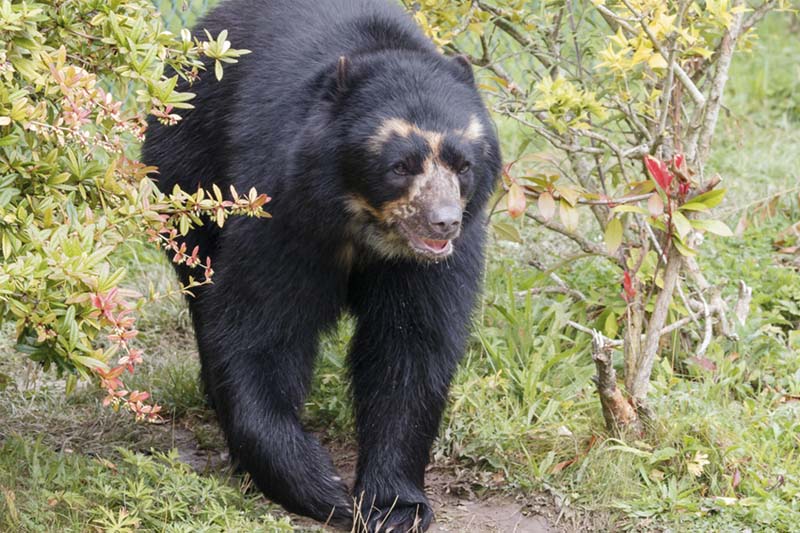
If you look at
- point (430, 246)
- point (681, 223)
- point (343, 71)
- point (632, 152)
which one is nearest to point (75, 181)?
point (343, 71)

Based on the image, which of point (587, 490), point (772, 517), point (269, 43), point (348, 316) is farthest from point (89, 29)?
point (772, 517)

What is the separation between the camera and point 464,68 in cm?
441

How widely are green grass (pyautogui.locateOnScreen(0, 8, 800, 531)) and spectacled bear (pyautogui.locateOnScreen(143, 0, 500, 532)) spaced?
332mm

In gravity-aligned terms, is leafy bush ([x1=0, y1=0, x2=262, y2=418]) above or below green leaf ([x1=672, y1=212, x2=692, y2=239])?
above

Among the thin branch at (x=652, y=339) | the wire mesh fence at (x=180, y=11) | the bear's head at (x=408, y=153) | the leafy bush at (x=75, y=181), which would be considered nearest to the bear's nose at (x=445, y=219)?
the bear's head at (x=408, y=153)

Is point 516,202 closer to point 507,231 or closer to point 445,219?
point 507,231

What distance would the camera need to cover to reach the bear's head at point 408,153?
4.06 meters

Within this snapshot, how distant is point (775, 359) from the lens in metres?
5.45

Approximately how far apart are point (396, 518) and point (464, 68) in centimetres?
168

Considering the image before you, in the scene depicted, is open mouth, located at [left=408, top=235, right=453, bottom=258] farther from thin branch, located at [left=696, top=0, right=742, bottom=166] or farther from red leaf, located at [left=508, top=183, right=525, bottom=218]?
thin branch, located at [left=696, top=0, right=742, bottom=166]

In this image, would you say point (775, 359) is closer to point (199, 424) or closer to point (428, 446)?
point (428, 446)

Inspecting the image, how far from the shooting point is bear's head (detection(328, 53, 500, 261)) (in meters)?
4.06

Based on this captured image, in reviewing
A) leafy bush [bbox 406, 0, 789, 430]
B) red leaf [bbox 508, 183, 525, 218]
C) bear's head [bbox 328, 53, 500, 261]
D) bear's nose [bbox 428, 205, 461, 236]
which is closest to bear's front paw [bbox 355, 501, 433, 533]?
leafy bush [bbox 406, 0, 789, 430]

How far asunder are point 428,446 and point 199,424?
121 cm
